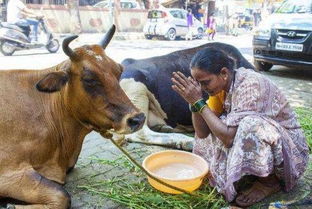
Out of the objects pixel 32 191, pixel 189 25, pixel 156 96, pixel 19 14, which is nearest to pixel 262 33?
pixel 156 96

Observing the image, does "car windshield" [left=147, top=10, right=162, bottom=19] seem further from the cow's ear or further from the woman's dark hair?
the cow's ear

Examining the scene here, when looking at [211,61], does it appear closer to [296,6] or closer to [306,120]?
[306,120]

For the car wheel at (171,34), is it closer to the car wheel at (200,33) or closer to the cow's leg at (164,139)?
the car wheel at (200,33)

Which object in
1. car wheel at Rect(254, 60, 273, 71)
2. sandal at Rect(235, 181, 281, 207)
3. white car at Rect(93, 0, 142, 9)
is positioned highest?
white car at Rect(93, 0, 142, 9)

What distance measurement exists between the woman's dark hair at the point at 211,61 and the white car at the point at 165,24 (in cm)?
1732

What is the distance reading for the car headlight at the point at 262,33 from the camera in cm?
879

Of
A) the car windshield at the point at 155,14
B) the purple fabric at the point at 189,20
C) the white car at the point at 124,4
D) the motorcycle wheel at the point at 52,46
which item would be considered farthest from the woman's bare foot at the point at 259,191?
the white car at the point at 124,4

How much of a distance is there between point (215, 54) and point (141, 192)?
1282mm

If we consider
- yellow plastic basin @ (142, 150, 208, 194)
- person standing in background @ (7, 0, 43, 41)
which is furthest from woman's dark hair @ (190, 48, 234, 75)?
person standing in background @ (7, 0, 43, 41)

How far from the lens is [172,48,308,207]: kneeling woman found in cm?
271

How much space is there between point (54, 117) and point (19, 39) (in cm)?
888

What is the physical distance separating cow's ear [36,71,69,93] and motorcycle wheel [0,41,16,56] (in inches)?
352

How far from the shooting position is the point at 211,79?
9.21 ft

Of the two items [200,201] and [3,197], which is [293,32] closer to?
[200,201]
